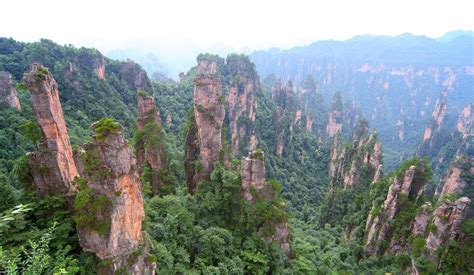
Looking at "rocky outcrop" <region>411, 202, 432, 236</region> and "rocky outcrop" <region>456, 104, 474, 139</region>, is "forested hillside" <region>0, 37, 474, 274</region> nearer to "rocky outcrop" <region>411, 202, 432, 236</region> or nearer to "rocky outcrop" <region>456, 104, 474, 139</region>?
"rocky outcrop" <region>411, 202, 432, 236</region>

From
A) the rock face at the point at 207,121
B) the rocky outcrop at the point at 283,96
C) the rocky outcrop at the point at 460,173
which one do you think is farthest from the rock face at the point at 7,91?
the rocky outcrop at the point at 283,96

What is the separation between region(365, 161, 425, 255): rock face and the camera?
100ft

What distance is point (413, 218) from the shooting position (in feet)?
95.9

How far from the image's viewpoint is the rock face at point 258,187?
80.1 feet

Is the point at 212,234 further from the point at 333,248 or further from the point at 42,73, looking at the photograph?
the point at 333,248

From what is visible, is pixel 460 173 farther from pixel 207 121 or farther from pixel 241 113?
pixel 241 113

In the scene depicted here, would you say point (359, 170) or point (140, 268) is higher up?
point (140, 268)

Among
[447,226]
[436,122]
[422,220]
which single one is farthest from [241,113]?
[436,122]

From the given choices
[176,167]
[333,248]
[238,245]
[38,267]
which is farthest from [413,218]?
[38,267]

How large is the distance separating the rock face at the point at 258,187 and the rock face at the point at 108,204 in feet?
37.0

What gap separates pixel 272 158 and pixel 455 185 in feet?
103

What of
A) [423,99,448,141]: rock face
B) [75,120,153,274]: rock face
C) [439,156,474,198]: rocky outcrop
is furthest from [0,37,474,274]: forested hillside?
[423,99,448,141]: rock face

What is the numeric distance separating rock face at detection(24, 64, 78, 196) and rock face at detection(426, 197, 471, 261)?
2527cm

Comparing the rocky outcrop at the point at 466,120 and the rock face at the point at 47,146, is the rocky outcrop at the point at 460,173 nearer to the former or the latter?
the rock face at the point at 47,146
